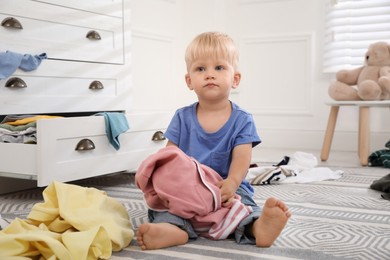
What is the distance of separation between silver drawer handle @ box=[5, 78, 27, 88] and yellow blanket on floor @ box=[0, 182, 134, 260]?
0.65 metres

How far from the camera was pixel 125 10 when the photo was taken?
6.98 ft

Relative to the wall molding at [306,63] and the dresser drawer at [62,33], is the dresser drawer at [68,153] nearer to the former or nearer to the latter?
the dresser drawer at [62,33]

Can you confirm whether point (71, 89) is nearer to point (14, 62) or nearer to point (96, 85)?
point (96, 85)

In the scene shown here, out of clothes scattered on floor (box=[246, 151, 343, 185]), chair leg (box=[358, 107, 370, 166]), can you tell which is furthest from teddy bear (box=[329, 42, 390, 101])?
clothes scattered on floor (box=[246, 151, 343, 185])

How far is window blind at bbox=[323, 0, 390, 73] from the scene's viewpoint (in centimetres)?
285

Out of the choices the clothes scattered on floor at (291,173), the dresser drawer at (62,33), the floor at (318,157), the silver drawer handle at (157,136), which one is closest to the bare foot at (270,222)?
the clothes scattered on floor at (291,173)

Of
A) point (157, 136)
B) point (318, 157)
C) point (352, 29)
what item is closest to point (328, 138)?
point (318, 157)

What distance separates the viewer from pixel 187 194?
107 cm

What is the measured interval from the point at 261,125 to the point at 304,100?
13.2 inches

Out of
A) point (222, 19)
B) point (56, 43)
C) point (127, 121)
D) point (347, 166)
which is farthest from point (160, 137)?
point (222, 19)

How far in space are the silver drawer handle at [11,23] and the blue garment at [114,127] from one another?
0.41m

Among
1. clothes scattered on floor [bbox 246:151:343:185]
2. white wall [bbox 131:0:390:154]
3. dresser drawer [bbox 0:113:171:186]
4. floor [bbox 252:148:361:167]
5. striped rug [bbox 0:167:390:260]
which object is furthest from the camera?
white wall [bbox 131:0:390:154]

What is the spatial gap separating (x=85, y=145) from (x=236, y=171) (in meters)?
0.64

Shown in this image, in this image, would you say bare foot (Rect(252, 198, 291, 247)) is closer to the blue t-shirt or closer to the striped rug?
the striped rug
